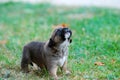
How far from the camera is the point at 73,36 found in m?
10.5

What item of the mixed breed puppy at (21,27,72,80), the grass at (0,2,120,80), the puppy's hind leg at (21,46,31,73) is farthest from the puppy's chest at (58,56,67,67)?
the puppy's hind leg at (21,46,31,73)

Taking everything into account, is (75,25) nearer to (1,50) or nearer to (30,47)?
(1,50)

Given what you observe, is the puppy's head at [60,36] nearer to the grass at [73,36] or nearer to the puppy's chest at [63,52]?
the puppy's chest at [63,52]

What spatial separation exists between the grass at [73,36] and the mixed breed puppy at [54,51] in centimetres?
15

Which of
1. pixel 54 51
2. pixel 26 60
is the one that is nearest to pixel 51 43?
pixel 54 51

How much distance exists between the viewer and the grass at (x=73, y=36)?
755 centimetres

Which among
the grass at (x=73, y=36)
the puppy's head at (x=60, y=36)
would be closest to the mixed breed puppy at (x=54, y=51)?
the puppy's head at (x=60, y=36)

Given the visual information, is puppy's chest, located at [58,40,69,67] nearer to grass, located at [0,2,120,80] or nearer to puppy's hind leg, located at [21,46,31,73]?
grass, located at [0,2,120,80]

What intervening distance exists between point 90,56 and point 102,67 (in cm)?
85

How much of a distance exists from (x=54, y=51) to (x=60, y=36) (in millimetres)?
307

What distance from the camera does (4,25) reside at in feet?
42.4

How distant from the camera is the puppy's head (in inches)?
272

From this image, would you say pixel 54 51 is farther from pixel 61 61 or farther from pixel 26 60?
pixel 26 60

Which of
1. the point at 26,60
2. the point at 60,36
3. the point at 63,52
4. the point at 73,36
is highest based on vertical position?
the point at 60,36
